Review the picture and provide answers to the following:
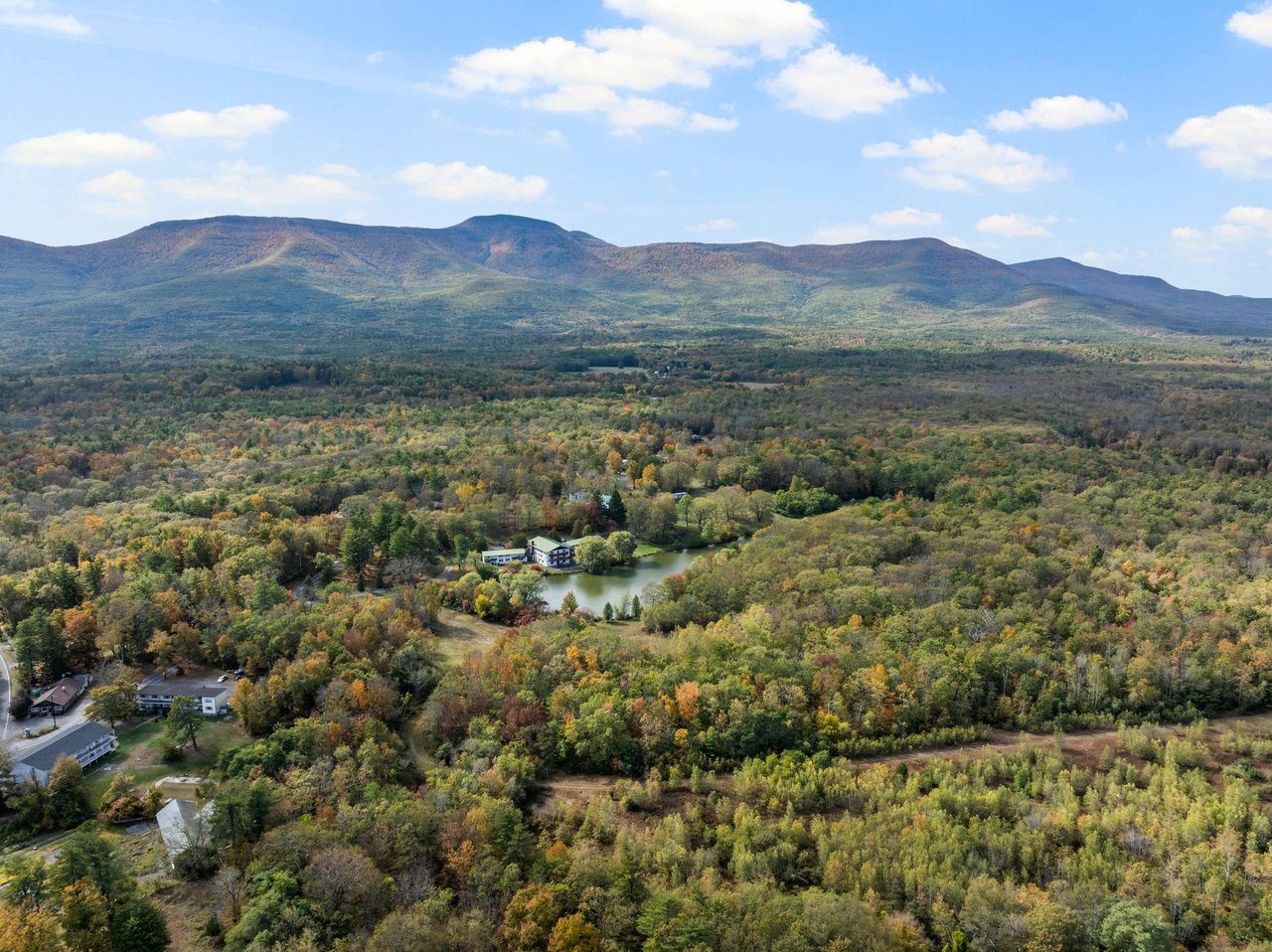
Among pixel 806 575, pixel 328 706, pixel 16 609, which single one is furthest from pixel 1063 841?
pixel 16 609

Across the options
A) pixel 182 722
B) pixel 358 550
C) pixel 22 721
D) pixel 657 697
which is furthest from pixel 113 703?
pixel 657 697

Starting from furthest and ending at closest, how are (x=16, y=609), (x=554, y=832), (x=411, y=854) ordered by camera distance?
(x=16, y=609), (x=554, y=832), (x=411, y=854)

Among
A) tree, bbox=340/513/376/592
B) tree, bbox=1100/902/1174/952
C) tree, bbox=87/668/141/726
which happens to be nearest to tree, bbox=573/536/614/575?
tree, bbox=340/513/376/592

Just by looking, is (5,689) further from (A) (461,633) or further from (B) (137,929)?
(B) (137,929)

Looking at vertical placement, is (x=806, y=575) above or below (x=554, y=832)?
above

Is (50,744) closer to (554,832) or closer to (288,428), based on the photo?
(554,832)

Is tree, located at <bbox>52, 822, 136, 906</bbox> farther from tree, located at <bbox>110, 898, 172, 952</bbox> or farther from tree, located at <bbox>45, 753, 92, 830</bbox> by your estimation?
tree, located at <bbox>45, 753, 92, 830</bbox>
